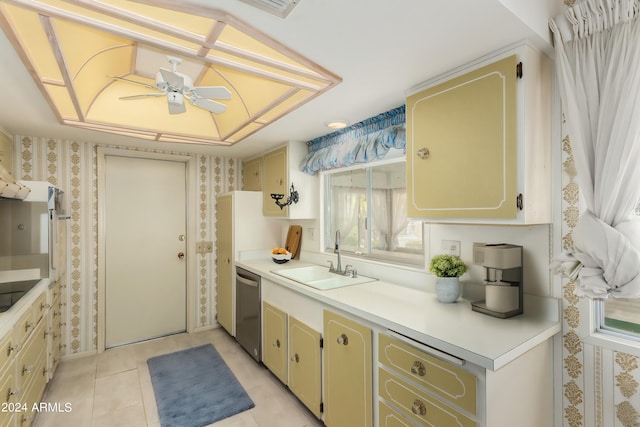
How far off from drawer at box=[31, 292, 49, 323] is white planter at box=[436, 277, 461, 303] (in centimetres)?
256

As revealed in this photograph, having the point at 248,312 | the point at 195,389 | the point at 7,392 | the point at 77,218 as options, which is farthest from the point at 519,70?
Answer: the point at 77,218

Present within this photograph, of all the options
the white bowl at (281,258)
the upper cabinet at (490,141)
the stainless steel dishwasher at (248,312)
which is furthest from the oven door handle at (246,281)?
the upper cabinet at (490,141)

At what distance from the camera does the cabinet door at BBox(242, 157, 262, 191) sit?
365 centimetres

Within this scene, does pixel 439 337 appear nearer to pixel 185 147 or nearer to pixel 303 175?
pixel 303 175

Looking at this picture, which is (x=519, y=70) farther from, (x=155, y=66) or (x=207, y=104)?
(x=155, y=66)

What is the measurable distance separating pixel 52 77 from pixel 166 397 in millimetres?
2326

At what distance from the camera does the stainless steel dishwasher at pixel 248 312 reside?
2.84 metres

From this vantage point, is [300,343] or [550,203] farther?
[300,343]

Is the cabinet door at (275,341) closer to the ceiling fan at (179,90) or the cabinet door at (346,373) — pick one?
the cabinet door at (346,373)

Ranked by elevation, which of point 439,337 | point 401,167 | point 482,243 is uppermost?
point 401,167

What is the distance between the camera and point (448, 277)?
5.89 feet

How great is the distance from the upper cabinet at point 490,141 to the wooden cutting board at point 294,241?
192 cm

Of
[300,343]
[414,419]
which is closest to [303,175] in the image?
[300,343]

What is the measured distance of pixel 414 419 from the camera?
4.59 feet
